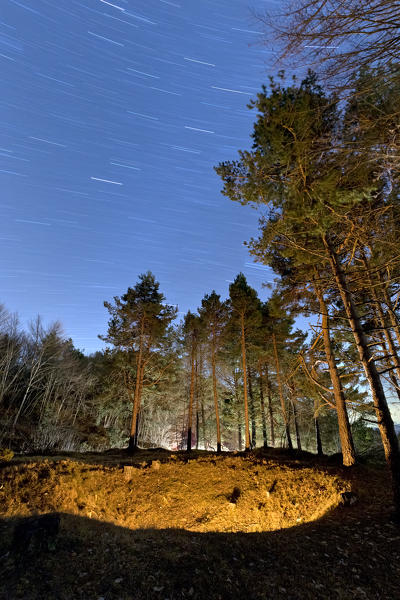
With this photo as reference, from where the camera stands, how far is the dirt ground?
3.21 meters

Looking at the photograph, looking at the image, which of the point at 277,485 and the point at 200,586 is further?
the point at 277,485

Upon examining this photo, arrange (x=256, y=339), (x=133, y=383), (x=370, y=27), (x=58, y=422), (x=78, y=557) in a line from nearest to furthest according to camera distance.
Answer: (x=370, y=27)
(x=78, y=557)
(x=133, y=383)
(x=256, y=339)
(x=58, y=422)

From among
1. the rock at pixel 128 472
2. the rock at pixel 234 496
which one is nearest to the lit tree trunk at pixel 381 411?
the rock at pixel 234 496

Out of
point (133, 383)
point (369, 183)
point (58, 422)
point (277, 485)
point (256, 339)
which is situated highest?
point (256, 339)

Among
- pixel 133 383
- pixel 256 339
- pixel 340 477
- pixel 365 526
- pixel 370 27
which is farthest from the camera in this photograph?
pixel 256 339

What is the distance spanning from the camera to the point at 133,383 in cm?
1759

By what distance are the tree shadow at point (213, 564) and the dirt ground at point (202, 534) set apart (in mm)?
18

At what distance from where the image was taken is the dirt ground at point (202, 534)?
3.21 m

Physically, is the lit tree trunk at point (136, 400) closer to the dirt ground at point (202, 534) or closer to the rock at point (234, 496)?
the dirt ground at point (202, 534)

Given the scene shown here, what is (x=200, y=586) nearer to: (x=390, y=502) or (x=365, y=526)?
(x=365, y=526)

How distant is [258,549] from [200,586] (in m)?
1.47

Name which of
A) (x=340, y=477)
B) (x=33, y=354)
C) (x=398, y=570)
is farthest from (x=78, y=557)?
(x=33, y=354)

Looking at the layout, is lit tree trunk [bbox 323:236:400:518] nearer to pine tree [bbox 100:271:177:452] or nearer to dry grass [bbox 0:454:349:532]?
Result: dry grass [bbox 0:454:349:532]

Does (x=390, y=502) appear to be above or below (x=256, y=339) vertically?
below
